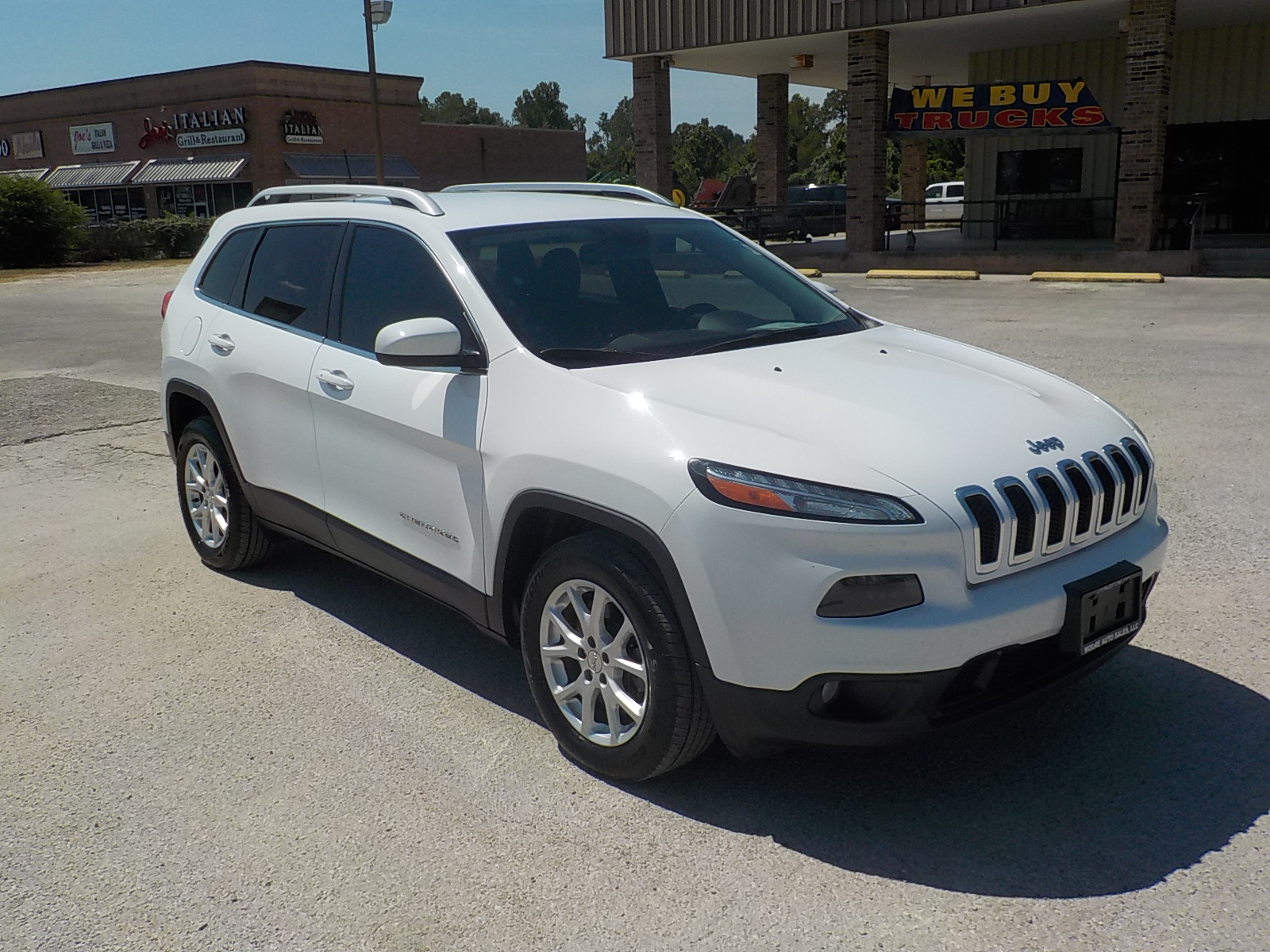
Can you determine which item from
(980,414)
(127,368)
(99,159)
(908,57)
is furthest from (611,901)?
(99,159)

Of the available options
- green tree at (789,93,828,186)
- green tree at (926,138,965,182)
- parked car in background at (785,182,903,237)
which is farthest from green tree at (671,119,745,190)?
parked car in background at (785,182,903,237)

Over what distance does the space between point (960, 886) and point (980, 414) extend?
1337 mm

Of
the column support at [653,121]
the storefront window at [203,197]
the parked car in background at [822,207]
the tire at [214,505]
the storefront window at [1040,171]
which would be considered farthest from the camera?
the storefront window at [203,197]

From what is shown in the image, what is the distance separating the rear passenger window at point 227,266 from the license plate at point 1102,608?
3.90m

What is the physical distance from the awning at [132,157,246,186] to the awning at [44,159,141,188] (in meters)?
0.96

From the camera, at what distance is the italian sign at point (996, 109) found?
21453mm

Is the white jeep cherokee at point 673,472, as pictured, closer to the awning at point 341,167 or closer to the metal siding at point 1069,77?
the metal siding at point 1069,77

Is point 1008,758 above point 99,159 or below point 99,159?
below

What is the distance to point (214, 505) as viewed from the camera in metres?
5.59

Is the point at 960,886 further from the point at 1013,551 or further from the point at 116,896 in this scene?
the point at 116,896

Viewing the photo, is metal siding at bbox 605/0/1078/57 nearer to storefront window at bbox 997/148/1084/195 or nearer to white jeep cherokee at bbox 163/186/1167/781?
storefront window at bbox 997/148/1084/195

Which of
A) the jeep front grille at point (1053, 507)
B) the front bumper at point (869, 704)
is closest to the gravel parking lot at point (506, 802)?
the front bumper at point (869, 704)

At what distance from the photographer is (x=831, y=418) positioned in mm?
3342

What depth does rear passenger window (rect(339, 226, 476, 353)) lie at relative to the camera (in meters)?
4.17
